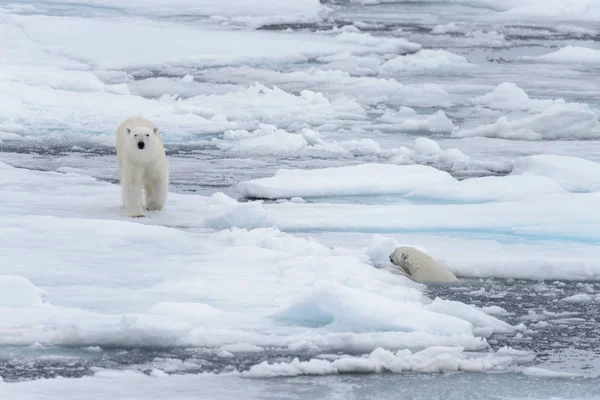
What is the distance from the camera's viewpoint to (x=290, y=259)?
5246 millimetres

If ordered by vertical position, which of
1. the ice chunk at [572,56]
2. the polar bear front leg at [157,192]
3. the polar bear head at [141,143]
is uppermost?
the ice chunk at [572,56]

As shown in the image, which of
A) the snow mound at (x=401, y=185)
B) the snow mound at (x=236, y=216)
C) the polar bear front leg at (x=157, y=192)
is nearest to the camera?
the snow mound at (x=236, y=216)

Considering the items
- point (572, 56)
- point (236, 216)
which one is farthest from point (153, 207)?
point (572, 56)

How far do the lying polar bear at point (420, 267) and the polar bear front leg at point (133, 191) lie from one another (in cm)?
169

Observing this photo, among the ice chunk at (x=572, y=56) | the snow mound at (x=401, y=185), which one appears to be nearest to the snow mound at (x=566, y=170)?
the snow mound at (x=401, y=185)

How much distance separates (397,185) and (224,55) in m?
7.51

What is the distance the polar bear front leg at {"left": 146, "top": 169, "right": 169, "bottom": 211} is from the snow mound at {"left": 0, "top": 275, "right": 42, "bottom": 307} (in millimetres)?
2045

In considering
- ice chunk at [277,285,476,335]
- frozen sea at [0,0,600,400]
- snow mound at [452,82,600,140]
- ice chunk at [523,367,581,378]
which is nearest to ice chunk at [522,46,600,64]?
frozen sea at [0,0,600,400]

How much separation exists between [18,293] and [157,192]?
7.03ft

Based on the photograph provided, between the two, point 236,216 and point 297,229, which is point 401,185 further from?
point 236,216

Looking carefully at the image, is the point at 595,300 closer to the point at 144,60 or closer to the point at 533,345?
the point at 533,345

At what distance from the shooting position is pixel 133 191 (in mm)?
6371

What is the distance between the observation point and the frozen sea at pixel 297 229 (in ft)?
12.8

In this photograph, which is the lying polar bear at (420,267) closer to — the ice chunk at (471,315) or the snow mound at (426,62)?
the ice chunk at (471,315)
